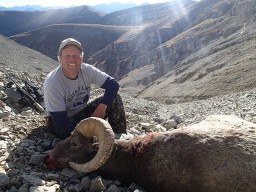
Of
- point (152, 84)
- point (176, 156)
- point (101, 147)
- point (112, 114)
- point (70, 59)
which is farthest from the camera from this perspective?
point (152, 84)

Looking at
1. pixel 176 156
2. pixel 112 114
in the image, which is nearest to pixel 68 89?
pixel 112 114

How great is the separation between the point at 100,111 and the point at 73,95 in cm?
78

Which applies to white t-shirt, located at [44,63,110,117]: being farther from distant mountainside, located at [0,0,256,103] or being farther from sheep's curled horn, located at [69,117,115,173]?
distant mountainside, located at [0,0,256,103]

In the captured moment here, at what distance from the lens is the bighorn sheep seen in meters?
6.47

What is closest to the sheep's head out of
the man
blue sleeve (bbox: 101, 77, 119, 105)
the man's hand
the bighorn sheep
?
the bighorn sheep

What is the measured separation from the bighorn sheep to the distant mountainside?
1385 inches

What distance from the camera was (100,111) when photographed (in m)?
9.35

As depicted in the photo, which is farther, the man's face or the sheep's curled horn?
the man's face

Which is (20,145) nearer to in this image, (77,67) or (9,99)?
(77,67)

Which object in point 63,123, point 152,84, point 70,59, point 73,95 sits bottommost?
point 152,84

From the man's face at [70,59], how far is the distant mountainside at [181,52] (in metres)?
34.6

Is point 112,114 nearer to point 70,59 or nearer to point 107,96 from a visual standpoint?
point 107,96

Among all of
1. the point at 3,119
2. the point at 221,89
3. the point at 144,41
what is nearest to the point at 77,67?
the point at 3,119

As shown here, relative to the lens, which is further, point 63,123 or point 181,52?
point 181,52
